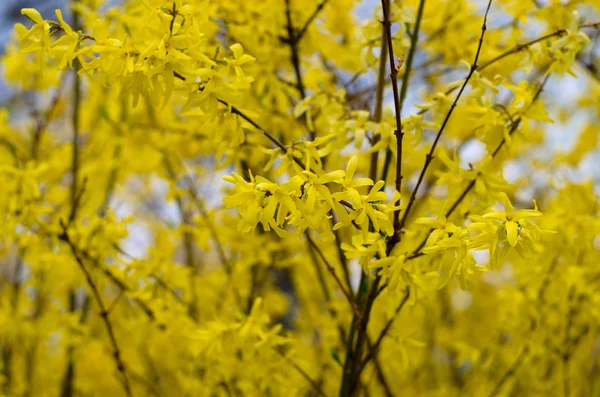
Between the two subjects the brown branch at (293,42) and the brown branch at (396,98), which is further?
the brown branch at (293,42)

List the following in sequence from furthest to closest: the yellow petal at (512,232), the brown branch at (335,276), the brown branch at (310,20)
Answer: the brown branch at (310,20) < the brown branch at (335,276) < the yellow petal at (512,232)

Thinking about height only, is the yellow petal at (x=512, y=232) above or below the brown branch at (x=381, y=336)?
above

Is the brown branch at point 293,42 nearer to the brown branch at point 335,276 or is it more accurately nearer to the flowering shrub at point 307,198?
the flowering shrub at point 307,198

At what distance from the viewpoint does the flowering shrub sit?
0.93 m

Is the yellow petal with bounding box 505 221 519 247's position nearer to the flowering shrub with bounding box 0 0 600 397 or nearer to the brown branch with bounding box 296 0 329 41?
the flowering shrub with bounding box 0 0 600 397

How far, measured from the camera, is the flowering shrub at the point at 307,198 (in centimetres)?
93

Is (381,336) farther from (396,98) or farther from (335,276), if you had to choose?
(396,98)

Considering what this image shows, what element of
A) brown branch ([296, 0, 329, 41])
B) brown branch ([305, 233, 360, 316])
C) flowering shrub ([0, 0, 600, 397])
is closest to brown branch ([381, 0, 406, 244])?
flowering shrub ([0, 0, 600, 397])

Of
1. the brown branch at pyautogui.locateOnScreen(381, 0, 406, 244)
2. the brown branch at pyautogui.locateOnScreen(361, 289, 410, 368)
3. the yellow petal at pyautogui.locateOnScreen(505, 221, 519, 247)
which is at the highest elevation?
the brown branch at pyautogui.locateOnScreen(381, 0, 406, 244)

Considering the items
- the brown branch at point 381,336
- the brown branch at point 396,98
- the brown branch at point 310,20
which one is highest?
the brown branch at point 310,20

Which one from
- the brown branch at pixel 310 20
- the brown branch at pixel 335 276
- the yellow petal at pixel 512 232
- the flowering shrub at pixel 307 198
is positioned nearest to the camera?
the yellow petal at pixel 512 232

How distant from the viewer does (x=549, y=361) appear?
1787 millimetres

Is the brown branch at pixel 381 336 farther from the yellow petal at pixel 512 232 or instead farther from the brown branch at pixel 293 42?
the brown branch at pixel 293 42

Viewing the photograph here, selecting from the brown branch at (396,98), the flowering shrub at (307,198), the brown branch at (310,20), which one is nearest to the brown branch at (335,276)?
the flowering shrub at (307,198)
